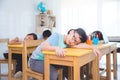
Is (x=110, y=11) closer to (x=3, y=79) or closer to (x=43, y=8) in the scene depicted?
(x=43, y=8)

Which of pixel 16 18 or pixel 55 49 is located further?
pixel 16 18

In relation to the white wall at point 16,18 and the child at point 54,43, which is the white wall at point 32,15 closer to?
the white wall at point 16,18

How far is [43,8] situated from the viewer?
495 cm

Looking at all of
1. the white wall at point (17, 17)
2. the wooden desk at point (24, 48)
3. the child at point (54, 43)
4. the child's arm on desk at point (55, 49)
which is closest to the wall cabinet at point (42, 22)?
the white wall at point (17, 17)

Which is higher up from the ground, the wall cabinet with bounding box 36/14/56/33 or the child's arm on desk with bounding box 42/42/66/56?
the wall cabinet with bounding box 36/14/56/33

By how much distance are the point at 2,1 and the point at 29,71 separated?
85.2 inches

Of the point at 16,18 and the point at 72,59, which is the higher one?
the point at 16,18

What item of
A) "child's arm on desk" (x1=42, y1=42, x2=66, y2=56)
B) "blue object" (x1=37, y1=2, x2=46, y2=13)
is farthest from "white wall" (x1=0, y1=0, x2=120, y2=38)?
"child's arm on desk" (x1=42, y1=42, x2=66, y2=56)

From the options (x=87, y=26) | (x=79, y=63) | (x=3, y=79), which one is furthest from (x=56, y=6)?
(x=79, y=63)

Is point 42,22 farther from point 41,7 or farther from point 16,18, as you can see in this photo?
point 16,18

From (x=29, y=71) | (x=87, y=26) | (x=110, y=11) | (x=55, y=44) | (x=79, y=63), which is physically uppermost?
(x=110, y=11)

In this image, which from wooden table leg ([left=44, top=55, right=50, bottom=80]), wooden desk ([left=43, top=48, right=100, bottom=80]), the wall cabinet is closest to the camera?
wooden desk ([left=43, top=48, right=100, bottom=80])

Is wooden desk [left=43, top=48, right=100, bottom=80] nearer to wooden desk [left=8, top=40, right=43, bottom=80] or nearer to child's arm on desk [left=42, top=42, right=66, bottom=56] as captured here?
child's arm on desk [left=42, top=42, right=66, bottom=56]

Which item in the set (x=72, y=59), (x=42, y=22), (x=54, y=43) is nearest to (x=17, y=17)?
(x=42, y=22)
